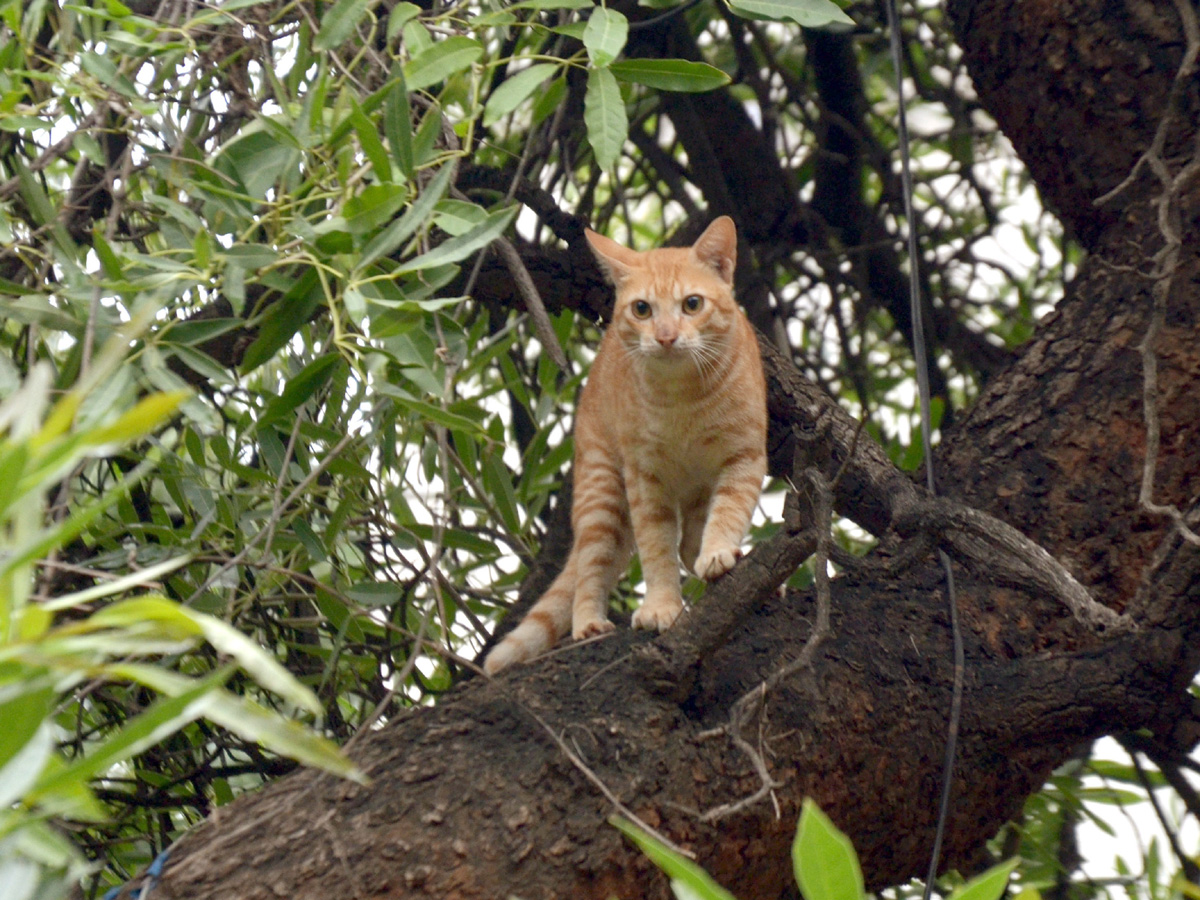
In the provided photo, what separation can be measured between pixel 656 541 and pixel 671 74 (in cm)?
Result: 122

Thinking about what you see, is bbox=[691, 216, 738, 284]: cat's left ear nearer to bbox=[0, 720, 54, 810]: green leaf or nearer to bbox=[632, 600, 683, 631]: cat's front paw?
bbox=[632, 600, 683, 631]: cat's front paw

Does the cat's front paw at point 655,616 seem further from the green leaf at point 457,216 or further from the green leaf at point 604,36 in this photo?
the green leaf at point 604,36

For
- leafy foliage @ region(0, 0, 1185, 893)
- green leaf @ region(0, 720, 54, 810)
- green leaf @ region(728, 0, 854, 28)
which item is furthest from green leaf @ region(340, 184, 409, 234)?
green leaf @ region(0, 720, 54, 810)

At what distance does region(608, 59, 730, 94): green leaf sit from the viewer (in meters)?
1.92

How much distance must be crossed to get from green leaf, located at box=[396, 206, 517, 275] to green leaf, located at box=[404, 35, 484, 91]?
0.78 ft

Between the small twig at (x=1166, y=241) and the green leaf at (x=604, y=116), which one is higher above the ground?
the green leaf at (x=604, y=116)

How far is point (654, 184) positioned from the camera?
3854mm

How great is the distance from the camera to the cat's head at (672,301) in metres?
2.86

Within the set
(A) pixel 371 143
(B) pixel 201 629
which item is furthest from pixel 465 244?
(B) pixel 201 629

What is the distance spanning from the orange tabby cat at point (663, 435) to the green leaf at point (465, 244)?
1.09 m

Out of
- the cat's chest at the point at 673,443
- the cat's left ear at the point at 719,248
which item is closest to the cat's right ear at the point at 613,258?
the cat's left ear at the point at 719,248

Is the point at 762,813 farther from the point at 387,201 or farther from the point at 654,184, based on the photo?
the point at 654,184

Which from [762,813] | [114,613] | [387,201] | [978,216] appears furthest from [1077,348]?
[114,613]

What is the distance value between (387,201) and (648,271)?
1.37 m
